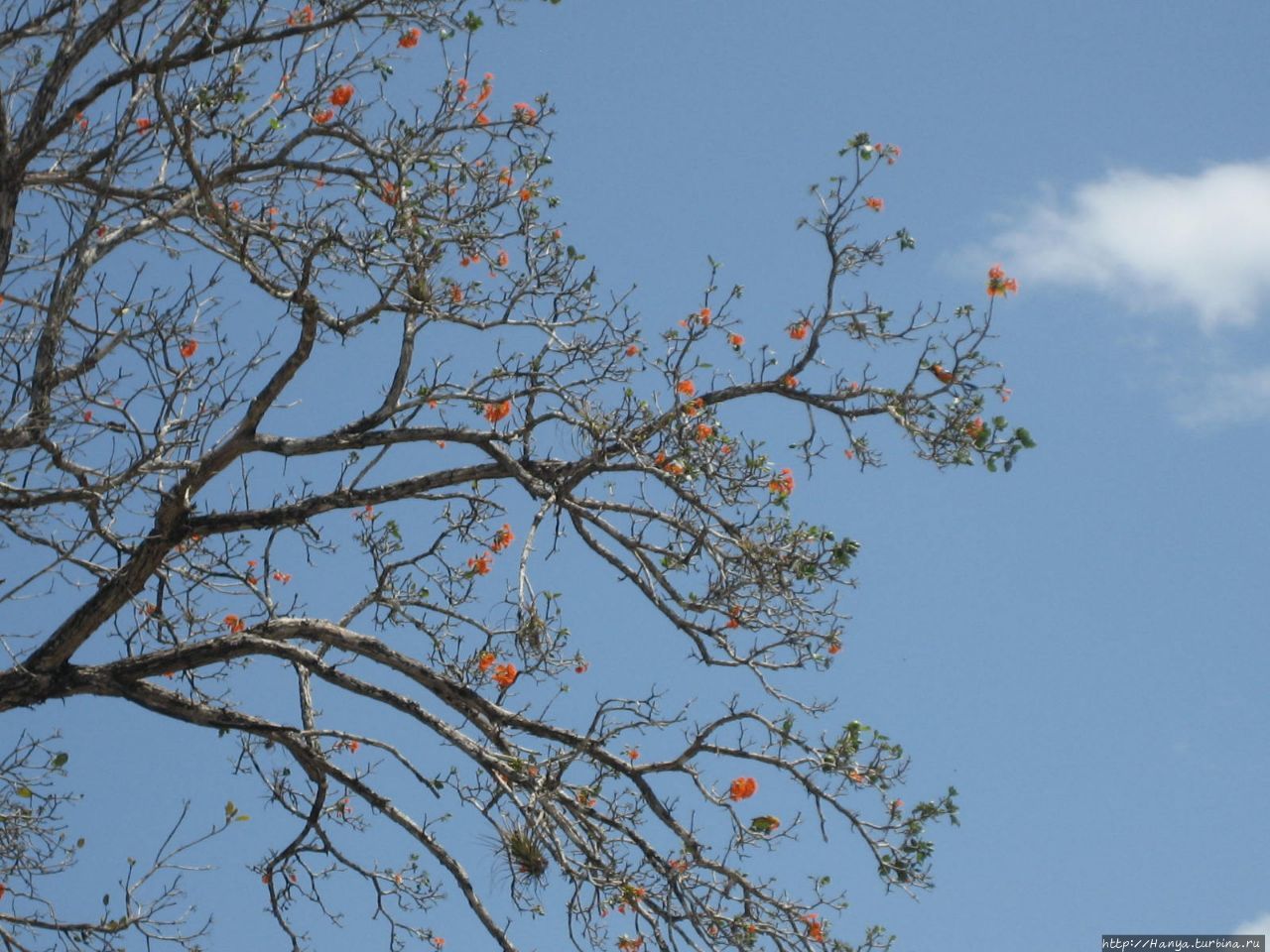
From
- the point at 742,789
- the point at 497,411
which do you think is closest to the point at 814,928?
the point at 742,789

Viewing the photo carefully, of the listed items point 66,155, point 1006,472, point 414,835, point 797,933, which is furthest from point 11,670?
point 1006,472

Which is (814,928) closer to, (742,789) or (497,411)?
(742,789)

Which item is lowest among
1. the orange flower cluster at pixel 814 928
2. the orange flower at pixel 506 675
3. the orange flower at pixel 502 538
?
the orange flower cluster at pixel 814 928

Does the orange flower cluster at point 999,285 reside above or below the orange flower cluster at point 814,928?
above

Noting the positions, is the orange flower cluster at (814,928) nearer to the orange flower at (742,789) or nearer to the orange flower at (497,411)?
the orange flower at (742,789)

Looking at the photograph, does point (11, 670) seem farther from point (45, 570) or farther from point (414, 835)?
point (414, 835)

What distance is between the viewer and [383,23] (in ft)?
24.1

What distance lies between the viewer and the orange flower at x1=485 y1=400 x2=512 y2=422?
24.2 ft

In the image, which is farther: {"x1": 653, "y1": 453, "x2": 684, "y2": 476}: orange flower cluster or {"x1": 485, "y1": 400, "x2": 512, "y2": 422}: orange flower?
{"x1": 485, "y1": 400, "x2": 512, "y2": 422}: orange flower

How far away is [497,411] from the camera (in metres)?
7.42

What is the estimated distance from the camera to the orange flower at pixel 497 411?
738cm

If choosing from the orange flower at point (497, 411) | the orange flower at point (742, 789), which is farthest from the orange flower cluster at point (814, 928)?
the orange flower at point (497, 411)

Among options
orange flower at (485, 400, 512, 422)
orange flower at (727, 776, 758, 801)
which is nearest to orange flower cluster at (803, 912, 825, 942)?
orange flower at (727, 776, 758, 801)

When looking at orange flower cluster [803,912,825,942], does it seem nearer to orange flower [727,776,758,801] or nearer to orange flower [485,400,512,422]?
orange flower [727,776,758,801]
